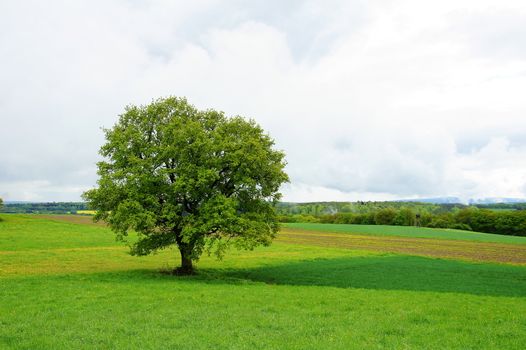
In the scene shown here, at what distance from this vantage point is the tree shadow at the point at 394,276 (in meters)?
36.8

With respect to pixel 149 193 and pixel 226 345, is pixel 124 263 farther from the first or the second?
pixel 226 345

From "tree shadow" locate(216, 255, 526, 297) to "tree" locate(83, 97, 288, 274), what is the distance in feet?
21.4

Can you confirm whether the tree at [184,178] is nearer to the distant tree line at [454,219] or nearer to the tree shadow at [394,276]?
the tree shadow at [394,276]

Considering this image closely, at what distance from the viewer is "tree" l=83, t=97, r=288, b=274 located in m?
35.8

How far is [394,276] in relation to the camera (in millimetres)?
43688

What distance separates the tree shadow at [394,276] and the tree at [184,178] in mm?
6537

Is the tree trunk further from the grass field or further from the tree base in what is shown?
the grass field

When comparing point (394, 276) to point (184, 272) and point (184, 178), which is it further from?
point (184, 178)

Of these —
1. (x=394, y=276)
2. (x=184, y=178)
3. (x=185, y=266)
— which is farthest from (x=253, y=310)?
(x=394, y=276)

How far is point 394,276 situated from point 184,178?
23.1 meters

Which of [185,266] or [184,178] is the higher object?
[184,178]

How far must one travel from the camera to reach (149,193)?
1451 inches

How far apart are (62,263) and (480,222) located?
148 meters

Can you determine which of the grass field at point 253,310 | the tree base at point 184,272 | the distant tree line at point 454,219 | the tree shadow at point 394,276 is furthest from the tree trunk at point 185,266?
the distant tree line at point 454,219
